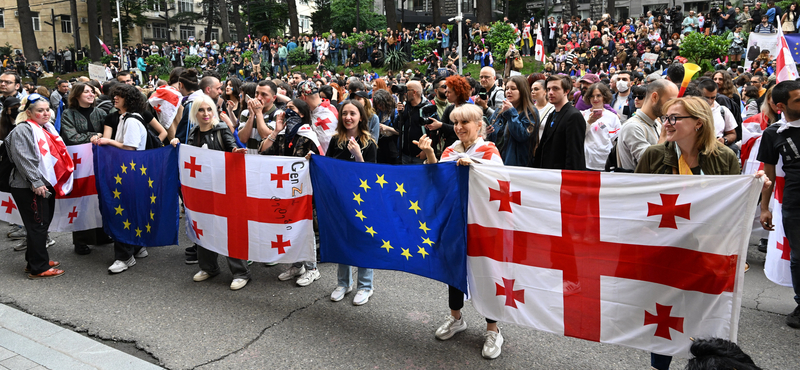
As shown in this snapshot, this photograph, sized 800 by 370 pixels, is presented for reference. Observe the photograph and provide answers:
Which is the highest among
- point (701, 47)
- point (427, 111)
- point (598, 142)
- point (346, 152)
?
point (701, 47)

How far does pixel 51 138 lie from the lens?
18.9 feet

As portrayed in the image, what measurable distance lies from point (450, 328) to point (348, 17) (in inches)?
1771

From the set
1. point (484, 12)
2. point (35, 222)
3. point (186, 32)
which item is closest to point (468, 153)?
point (35, 222)

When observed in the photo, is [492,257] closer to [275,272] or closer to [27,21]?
[275,272]

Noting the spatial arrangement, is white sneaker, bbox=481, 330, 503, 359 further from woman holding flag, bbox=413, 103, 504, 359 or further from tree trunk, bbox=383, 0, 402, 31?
tree trunk, bbox=383, 0, 402, 31

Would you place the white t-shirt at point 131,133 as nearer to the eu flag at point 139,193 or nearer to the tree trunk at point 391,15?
the eu flag at point 139,193

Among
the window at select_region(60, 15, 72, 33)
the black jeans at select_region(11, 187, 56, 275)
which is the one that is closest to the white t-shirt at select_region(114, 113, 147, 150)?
the black jeans at select_region(11, 187, 56, 275)

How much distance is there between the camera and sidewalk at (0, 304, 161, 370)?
12.6ft

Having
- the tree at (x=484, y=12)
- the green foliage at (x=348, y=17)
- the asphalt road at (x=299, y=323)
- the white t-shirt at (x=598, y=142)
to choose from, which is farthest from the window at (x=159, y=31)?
the white t-shirt at (x=598, y=142)

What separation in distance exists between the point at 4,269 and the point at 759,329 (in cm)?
729

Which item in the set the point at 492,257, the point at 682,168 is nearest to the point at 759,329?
the point at 682,168

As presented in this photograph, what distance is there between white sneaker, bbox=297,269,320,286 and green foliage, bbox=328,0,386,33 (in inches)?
1681

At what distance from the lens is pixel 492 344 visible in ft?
12.4

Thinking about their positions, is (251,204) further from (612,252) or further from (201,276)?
(612,252)
